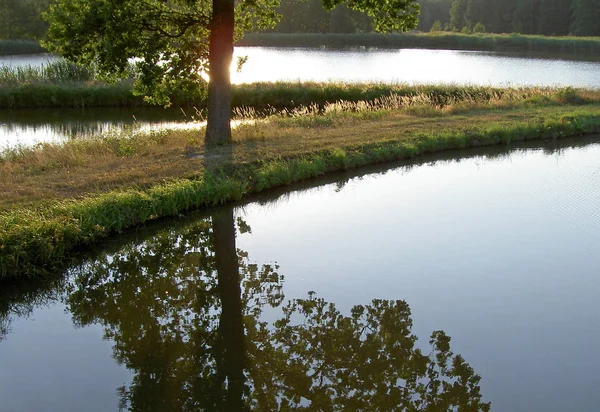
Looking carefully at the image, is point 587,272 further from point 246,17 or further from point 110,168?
point 246,17

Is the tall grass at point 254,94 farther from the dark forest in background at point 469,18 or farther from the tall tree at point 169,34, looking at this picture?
the dark forest in background at point 469,18

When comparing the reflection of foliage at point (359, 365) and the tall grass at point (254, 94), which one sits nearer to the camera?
the reflection of foliage at point (359, 365)

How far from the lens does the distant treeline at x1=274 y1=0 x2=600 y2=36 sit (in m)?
76.9

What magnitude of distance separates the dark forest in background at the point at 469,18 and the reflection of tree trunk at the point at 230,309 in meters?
57.0

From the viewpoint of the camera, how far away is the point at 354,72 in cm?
3994

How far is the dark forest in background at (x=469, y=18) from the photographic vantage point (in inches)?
2430

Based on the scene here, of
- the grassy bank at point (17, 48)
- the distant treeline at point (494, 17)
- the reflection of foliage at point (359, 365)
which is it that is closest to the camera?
the reflection of foliage at point (359, 365)

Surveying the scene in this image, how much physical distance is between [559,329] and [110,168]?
9.08 m

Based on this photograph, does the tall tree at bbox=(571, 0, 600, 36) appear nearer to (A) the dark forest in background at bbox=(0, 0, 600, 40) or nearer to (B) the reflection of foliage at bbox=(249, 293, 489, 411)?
Answer: (A) the dark forest in background at bbox=(0, 0, 600, 40)

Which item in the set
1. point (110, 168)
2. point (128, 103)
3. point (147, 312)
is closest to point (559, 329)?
point (147, 312)

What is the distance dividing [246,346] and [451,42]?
64.1 metres

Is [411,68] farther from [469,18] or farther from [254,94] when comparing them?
[469,18]

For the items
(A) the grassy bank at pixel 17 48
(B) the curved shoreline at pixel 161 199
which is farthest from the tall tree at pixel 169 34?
(A) the grassy bank at pixel 17 48

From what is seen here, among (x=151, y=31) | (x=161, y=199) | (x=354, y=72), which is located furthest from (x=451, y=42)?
(x=161, y=199)
